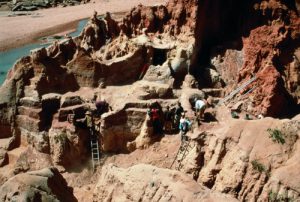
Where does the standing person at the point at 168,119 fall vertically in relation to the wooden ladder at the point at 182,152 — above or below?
above

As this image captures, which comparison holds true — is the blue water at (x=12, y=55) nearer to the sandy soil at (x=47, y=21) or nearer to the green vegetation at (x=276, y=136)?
the sandy soil at (x=47, y=21)

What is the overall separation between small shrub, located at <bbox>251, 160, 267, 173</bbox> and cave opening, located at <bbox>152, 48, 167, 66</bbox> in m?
10.5

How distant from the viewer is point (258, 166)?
531 inches

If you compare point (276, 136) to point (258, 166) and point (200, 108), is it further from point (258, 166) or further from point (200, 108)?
point (200, 108)

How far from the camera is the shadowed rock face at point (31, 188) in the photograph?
10.7m

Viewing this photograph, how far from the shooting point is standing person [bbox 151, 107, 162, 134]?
20316 mm

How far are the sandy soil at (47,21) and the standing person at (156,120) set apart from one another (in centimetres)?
3031

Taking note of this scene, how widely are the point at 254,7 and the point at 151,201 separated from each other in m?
14.3

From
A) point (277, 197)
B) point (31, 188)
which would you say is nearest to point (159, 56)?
point (277, 197)

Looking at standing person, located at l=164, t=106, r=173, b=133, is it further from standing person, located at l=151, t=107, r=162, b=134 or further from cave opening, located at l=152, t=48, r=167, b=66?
cave opening, located at l=152, t=48, r=167, b=66

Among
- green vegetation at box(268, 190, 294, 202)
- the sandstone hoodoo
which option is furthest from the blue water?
green vegetation at box(268, 190, 294, 202)

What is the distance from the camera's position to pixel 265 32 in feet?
74.7

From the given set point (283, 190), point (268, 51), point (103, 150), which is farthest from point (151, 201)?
point (268, 51)

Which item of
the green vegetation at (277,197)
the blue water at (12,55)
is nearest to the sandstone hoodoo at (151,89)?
the green vegetation at (277,197)
